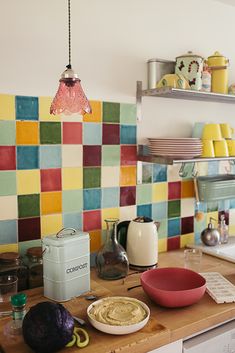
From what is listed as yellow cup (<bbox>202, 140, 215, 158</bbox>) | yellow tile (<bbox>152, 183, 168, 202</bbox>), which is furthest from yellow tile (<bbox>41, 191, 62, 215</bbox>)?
yellow cup (<bbox>202, 140, 215, 158</bbox>)

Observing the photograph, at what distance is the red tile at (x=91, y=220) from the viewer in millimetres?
1902

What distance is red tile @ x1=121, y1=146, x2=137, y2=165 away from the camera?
78.4 inches

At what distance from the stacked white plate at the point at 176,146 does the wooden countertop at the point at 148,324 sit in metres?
0.60

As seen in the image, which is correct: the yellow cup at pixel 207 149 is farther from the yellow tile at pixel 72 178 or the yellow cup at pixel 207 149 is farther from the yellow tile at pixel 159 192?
the yellow tile at pixel 72 178

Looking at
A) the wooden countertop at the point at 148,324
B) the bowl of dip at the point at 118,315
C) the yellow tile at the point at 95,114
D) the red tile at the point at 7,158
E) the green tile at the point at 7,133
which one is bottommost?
the wooden countertop at the point at 148,324

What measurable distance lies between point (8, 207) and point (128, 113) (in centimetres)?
76

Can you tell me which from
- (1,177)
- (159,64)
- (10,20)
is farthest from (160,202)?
(10,20)

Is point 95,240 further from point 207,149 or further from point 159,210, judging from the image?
point 207,149

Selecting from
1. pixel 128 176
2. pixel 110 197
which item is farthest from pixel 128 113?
pixel 110 197

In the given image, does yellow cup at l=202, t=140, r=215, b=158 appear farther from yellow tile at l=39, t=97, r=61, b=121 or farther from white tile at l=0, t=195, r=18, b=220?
white tile at l=0, t=195, r=18, b=220

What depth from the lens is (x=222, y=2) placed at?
226cm

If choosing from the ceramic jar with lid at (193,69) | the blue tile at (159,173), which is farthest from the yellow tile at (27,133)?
the ceramic jar with lid at (193,69)

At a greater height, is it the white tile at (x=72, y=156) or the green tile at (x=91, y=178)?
the white tile at (x=72, y=156)

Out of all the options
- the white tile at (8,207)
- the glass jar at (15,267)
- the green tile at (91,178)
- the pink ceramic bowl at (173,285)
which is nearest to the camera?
the pink ceramic bowl at (173,285)
